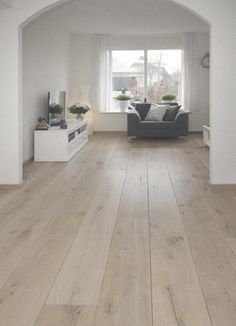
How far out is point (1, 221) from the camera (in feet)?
12.6

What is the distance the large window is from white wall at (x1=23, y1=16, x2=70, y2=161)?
2.20 meters

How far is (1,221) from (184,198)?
1.87 m

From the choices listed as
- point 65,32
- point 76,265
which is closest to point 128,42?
point 65,32

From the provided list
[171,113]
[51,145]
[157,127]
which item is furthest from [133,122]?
[51,145]

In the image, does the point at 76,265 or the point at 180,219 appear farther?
the point at 180,219

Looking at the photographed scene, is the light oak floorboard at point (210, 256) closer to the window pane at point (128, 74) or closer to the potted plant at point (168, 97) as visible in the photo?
the potted plant at point (168, 97)

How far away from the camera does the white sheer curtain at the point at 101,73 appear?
11.7 m

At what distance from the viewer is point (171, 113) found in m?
10.4

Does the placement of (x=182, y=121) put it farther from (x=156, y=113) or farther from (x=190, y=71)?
(x=190, y=71)

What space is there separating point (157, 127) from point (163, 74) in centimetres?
259

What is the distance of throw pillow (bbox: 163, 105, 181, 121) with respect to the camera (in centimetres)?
1038

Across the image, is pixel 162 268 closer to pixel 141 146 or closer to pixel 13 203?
pixel 13 203

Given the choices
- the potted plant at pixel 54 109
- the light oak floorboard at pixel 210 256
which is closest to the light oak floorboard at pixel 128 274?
the light oak floorboard at pixel 210 256

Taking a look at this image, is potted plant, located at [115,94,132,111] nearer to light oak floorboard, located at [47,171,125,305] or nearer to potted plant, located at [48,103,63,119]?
potted plant, located at [48,103,63,119]
